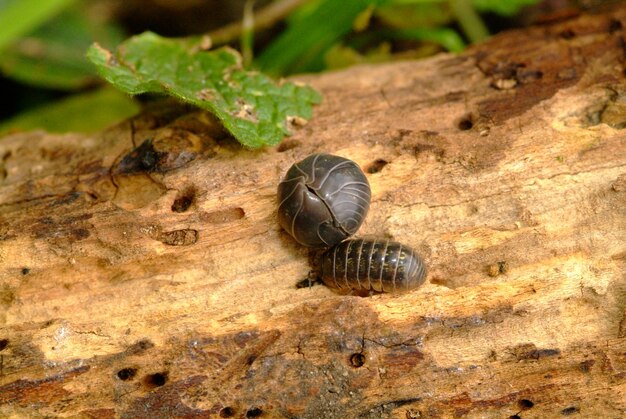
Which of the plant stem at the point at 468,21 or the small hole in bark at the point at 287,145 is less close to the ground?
the plant stem at the point at 468,21

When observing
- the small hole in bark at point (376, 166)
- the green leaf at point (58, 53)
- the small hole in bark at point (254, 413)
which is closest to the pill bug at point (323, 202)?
the small hole in bark at point (376, 166)

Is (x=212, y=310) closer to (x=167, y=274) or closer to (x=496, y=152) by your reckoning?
(x=167, y=274)

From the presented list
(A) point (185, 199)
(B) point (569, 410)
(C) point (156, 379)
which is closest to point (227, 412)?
(C) point (156, 379)

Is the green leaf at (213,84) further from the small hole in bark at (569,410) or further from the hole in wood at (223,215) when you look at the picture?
the small hole in bark at (569,410)

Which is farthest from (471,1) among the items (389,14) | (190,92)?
(190,92)

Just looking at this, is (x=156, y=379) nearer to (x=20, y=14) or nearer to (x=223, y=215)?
(x=223, y=215)

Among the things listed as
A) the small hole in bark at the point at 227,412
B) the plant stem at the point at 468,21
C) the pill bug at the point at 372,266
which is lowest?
the small hole in bark at the point at 227,412
